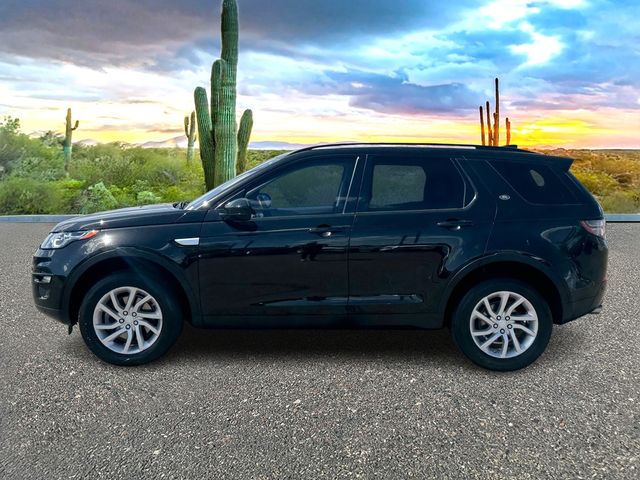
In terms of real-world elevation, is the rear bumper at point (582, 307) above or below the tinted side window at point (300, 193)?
below

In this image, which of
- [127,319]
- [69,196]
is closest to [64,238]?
[127,319]

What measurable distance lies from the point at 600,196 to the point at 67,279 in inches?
Answer: 837

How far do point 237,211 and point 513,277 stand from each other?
83.2 inches

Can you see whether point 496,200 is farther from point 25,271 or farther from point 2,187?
point 2,187

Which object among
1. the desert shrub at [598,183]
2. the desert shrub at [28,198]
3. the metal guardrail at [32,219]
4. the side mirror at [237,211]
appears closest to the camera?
the side mirror at [237,211]

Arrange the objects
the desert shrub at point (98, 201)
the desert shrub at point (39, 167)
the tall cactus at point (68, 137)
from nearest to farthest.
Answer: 1. the desert shrub at point (98, 201)
2. the desert shrub at point (39, 167)
3. the tall cactus at point (68, 137)

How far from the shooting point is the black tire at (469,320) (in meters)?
4.67

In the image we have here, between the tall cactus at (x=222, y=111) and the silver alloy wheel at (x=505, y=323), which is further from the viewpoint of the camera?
the tall cactus at (x=222, y=111)

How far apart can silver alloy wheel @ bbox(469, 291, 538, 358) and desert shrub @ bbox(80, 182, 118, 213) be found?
706 inches

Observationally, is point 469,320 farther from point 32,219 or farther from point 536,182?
point 32,219

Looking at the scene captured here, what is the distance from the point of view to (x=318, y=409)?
3998 mm

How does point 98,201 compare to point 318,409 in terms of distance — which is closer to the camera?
point 318,409

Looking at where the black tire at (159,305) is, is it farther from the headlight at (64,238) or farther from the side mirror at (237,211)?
the side mirror at (237,211)

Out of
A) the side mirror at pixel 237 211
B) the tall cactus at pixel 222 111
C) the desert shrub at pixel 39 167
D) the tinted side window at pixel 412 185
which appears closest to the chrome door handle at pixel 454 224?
the tinted side window at pixel 412 185
